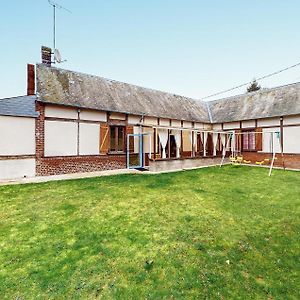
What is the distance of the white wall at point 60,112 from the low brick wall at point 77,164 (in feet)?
6.40

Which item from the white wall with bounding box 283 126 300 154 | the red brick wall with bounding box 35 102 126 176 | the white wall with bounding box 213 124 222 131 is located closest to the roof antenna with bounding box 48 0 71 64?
the red brick wall with bounding box 35 102 126 176

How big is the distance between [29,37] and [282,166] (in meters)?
16.3

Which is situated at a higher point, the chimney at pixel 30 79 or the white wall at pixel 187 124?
the chimney at pixel 30 79

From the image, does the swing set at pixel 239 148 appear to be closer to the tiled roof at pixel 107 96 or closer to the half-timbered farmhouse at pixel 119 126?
the half-timbered farmhouse at pixel 119 126

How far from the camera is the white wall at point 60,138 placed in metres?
10.4

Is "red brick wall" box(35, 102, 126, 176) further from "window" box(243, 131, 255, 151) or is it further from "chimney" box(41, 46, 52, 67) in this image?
"window" box(243, 131, 255, 151)

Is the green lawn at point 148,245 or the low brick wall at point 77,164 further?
the low brick wall at point 77,164

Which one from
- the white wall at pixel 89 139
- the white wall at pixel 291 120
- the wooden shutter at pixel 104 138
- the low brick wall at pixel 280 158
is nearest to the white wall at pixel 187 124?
the low brick wall at pixel 280 158

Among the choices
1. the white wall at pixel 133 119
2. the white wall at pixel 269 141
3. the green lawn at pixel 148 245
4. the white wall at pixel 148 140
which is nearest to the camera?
the green lawn at pixel 148 245

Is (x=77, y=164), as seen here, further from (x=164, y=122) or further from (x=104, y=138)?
(x=164, y=122)

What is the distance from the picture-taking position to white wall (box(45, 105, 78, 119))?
413 inches

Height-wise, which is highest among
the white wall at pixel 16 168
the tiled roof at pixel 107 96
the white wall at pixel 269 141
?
the tiled roof at pixel 107 96

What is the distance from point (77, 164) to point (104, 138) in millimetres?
1941

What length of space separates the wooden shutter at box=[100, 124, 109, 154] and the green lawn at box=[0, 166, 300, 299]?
5.01 m
